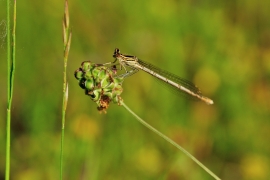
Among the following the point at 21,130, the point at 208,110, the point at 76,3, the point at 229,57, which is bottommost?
the point at 21,130

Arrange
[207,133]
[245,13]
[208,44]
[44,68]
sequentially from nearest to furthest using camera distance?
[207,133] → [44,68] → [208,44] → [245,13]

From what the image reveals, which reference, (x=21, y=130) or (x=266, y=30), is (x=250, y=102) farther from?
(x=21, y=130)

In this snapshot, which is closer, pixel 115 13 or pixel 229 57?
pixel 229 57

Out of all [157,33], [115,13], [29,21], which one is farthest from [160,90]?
[29,21]

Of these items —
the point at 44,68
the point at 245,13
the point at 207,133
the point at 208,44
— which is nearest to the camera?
the point at 207,133

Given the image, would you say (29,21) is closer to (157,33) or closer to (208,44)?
(157,33)

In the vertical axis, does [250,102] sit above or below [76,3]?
below

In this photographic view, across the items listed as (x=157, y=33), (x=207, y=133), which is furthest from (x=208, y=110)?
(x=157, y=33)
